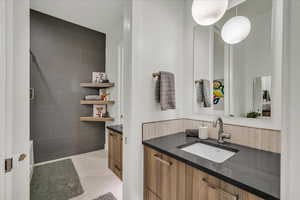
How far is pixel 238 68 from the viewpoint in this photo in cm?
130

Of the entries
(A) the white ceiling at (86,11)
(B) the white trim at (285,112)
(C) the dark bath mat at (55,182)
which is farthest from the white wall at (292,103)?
(A) the white ceiling at (86,11)

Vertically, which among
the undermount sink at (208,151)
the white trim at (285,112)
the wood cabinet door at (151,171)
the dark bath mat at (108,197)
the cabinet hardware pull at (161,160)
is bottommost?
the dark bath mat at (108,197)

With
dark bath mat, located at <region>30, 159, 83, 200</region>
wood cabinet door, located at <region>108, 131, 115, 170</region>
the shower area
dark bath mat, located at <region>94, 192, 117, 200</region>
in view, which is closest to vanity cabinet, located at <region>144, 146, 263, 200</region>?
dark bath mat, located at <region>94, 192, 117, 200</region>

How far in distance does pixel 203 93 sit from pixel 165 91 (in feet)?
1.62

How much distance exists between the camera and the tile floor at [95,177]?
1717 millimetres

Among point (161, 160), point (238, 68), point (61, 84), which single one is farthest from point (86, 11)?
point (161, 160)

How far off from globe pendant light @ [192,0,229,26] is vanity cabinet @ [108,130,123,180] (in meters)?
1.63

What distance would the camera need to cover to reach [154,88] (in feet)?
4.63

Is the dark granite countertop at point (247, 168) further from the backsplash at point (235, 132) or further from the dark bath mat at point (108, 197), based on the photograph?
the dark bath mat at point (108, 197)

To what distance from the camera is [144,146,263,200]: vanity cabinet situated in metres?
0.75

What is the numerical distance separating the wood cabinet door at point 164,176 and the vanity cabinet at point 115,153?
0.74 meters
